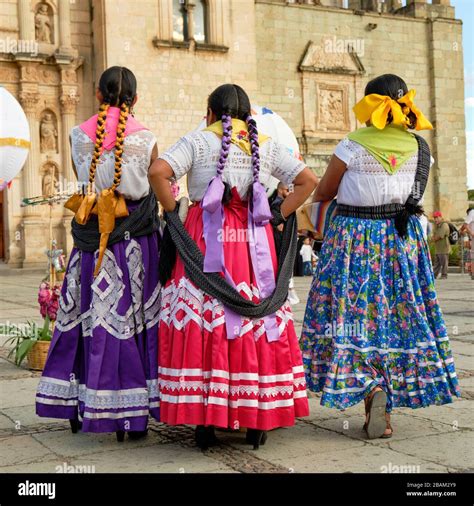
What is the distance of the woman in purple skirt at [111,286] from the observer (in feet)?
12.6

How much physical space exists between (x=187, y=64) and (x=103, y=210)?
18156 mm

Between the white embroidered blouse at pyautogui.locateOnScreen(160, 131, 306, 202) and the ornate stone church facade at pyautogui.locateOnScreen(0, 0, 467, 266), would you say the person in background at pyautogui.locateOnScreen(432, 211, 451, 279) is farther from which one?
the white embroidered blouse at pyautogui.locateOnScreen(160, 131, 306, 202)

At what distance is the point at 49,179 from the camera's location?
2048 centimetres

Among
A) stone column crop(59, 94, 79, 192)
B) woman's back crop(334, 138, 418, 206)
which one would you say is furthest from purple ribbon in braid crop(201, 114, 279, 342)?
stone column crop(59, 94, 79, 192)

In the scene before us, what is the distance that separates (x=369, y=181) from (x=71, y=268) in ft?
5.21

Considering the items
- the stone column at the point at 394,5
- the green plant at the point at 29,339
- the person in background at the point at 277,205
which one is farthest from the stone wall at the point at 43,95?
the person in background at the point at 277,205

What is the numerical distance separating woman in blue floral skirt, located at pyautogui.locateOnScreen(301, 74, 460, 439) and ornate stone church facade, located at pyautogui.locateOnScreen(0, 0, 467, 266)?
55.0 ft

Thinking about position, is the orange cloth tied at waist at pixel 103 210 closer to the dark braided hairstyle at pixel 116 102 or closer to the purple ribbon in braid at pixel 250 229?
the dark braided hairstyle at pixel 116 102

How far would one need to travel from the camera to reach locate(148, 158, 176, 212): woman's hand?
371 cm

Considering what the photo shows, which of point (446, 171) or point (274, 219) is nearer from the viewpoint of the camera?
point (274, 219)

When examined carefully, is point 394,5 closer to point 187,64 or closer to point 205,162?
Answer: point 187,64

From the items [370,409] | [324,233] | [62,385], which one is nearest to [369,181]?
[324,233]

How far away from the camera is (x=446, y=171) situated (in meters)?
26.7

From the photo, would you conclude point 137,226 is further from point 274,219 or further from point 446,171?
point 446,171
